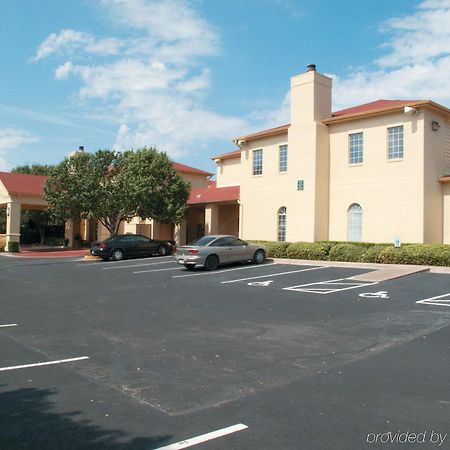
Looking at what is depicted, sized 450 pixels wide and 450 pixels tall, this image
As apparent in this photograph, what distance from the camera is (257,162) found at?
28.2 metres

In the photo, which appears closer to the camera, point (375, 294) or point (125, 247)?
point (375, 294)

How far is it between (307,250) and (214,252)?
16.0 feet

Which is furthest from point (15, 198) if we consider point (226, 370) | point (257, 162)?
point (226, 370)

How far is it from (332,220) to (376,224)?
103 inches

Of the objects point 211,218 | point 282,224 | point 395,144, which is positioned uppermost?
point 395,144

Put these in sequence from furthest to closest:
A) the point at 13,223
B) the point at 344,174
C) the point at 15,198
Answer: the point at 15,198
the point at 13,223
the point at 344,174

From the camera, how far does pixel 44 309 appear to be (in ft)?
35.5

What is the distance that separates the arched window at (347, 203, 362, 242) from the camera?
76.9 ft

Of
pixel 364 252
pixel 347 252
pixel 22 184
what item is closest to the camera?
pixel 364 252

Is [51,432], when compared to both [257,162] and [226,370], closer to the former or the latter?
[226,370]

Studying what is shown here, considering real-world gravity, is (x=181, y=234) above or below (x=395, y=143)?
below

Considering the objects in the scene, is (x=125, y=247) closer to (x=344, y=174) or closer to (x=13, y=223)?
(x=13, y=223)

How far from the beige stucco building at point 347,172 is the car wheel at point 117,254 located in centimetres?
706

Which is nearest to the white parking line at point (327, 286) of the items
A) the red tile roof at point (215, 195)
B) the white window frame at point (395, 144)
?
the white window frame at point (395, 144)
